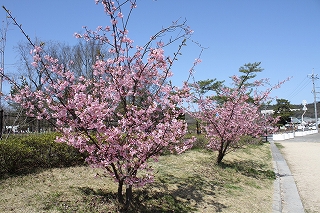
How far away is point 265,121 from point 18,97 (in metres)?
10.9

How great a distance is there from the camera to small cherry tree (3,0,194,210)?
3.91 metres

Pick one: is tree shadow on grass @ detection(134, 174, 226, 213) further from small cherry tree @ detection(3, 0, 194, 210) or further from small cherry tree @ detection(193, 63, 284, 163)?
small cherry tree @ detection(193, 63, 284, 163)

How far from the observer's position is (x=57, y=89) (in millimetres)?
3967

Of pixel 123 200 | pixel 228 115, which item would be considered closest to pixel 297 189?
pixel 228 115

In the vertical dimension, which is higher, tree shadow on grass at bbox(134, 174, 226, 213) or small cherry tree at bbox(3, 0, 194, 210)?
small cherry tree at bbox(3, 0, 194, 210)

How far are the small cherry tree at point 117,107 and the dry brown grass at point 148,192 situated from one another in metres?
0.65

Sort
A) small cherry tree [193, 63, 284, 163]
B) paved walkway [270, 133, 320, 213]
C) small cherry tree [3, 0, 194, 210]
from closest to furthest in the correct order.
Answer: small cherry tree [3, 0, 194, 210], paved walkway [270, 133, 320, 213], small cherry tree [193, 63, 284, 163]

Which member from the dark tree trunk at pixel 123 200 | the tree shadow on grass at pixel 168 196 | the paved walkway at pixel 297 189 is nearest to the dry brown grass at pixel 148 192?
the tree shadow on grass at pixel 168 196

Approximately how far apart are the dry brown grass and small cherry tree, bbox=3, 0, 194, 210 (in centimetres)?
65

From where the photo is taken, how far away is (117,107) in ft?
16.5

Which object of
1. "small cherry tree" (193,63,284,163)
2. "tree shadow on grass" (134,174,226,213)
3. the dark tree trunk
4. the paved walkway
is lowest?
the paved walkway

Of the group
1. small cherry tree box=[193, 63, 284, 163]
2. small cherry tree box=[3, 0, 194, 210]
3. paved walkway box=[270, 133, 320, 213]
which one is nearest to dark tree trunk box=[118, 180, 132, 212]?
small cherry tree box=[3, 0, 194, 210]

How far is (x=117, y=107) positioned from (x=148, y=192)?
6.06 feet

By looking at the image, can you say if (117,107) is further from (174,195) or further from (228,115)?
(228,115)
